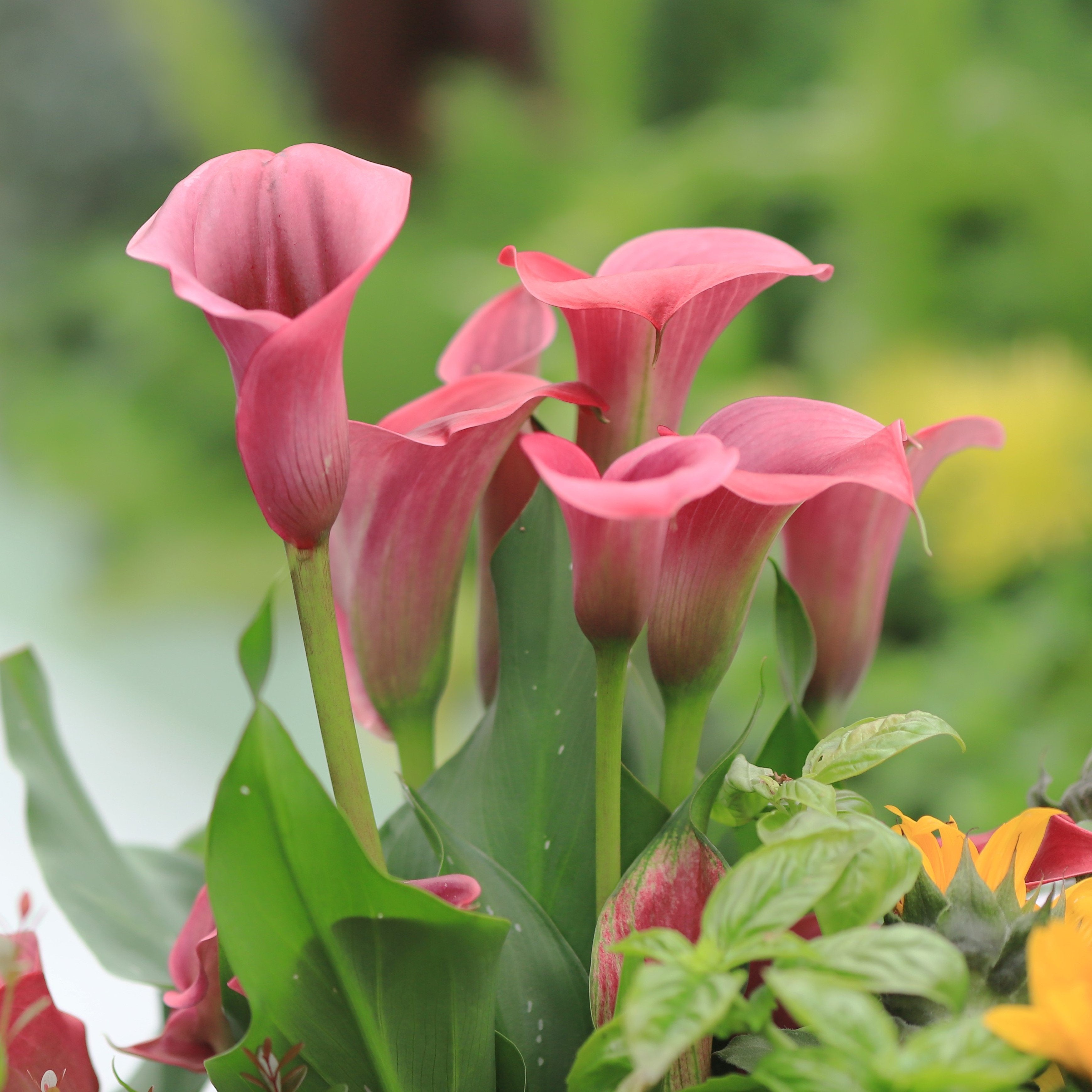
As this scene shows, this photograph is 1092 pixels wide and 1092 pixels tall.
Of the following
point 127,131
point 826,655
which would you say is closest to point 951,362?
point 826,655

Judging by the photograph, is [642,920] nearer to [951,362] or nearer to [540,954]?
[540,954]

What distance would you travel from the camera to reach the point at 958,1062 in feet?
0.31

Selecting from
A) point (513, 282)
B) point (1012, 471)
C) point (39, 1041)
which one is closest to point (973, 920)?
point (39, 1041)

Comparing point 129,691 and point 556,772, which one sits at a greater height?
point 556,772

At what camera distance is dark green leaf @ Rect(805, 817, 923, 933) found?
4.3 inches

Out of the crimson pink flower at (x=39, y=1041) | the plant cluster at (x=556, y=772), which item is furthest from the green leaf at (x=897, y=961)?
the crimson pink flower at (x=39, y=1041)

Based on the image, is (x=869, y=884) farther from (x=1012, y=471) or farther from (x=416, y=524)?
(x=1012, y=471)

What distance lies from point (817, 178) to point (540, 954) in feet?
2.88

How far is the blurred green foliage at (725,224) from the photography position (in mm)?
708

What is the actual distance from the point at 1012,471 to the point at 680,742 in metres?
0.59

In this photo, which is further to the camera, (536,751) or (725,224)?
(725,224)

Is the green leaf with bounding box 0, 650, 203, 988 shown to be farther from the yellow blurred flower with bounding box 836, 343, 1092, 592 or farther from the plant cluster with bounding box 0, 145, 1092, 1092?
the yellow blurred flower with bounding box 836, 343, 1092, 592

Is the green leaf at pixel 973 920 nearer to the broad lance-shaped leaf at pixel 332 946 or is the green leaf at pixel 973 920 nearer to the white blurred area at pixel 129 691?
the broad lance-shaped leaf at pixel 332 946

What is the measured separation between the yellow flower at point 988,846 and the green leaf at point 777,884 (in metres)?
0.03
